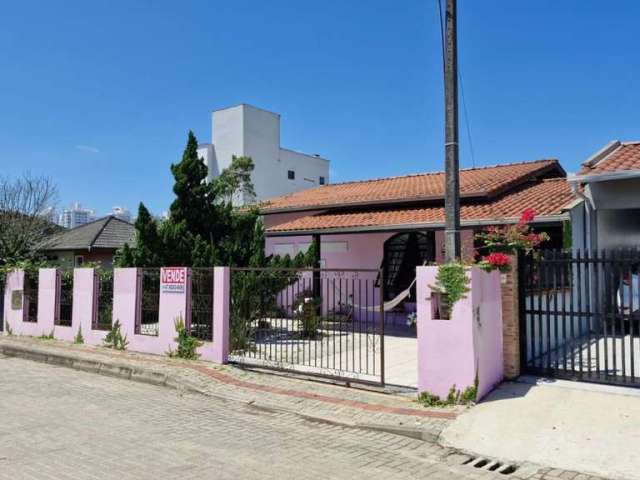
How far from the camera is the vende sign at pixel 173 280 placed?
997 centimetres

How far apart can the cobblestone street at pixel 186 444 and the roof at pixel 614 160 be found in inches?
292

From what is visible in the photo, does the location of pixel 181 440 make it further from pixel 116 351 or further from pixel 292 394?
pixel 116 351

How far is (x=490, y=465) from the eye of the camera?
16.1 feet

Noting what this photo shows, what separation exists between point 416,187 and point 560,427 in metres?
11.8

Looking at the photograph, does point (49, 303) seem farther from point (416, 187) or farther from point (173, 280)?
point (416, 187)

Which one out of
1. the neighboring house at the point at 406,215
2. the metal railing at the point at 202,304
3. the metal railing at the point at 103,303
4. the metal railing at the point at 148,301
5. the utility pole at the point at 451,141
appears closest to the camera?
the utility pole at the point at 451,141

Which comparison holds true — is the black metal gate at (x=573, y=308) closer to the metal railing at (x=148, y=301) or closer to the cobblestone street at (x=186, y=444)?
the cobblestone street at (x=186, y=444)

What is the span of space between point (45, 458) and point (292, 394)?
3.41 metres

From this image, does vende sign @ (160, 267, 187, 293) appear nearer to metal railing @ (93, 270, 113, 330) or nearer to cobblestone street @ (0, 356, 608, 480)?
metal railing @ (93, 270, 113, 330)

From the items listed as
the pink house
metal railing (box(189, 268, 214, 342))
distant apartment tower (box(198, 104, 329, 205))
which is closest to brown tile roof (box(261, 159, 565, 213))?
the pink house

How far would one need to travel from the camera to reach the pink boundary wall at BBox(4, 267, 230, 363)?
30.8ft

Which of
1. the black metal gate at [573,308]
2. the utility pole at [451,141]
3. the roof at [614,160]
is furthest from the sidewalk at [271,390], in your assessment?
the roof at [614,160]

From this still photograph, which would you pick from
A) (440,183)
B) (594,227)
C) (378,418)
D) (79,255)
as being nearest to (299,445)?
(378,418)

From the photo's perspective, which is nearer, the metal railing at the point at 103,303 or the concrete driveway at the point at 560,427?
the concrete driveway at the point at 560,427
